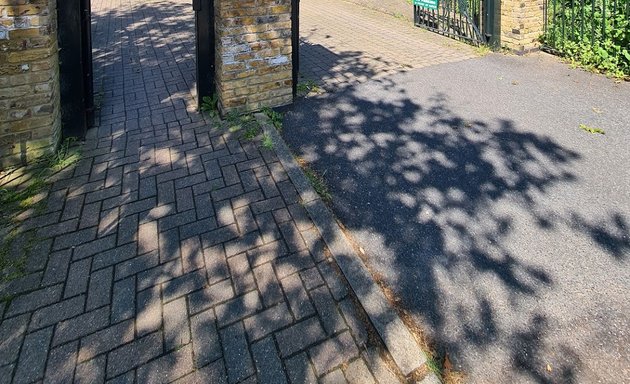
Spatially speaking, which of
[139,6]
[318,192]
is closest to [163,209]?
[318,192]

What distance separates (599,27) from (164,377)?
730 centimetres

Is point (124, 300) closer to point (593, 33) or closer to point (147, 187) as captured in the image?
point (147, 187)

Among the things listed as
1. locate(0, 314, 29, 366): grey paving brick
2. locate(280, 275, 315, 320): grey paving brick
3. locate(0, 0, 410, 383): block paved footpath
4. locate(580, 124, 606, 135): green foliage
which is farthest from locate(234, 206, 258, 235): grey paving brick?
locate(580, 124, 606, 135): green foliage

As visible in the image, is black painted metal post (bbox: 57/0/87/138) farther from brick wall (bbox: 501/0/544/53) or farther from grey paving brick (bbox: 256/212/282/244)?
brick wall (bbox: 501/0/544/53)

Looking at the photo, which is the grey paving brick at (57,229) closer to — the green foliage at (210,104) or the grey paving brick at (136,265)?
the grey paving brick at (136,265)

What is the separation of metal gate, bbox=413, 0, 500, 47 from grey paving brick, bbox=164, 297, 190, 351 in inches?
276

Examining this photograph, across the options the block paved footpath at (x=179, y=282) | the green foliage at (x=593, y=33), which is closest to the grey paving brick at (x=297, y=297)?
the block paved footpath at (x=179, y=282)

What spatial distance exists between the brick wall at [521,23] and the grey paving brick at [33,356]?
292 inches

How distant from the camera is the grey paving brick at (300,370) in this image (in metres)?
1.91

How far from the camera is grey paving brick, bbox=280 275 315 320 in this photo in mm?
2254

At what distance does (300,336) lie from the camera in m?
2.12

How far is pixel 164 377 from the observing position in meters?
1.92

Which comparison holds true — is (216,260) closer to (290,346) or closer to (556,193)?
(290,346)

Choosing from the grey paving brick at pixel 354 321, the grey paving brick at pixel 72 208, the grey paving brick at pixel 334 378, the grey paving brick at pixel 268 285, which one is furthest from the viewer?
the grey paving brick at pixel 72 208
